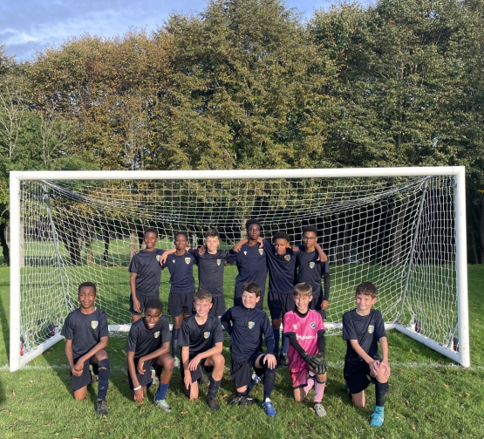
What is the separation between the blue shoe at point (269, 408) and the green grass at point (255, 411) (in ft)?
0.15

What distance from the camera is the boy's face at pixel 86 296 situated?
402 cm

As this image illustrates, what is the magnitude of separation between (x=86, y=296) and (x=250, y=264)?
6.54 feet

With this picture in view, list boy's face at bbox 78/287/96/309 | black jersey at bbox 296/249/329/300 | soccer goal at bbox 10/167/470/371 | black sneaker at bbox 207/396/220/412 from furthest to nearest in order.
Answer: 1. black jersey at bbox 296/249/329/300
2. soccer goal at bbox 10/167/470/371
3. boy's face at bbox 78/287/96/309
4. black sneaker at bbox 207/396/220/412

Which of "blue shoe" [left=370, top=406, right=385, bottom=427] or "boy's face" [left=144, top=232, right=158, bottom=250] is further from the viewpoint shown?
"boy's face" [left=144, top=232, right=158, bottom=250]

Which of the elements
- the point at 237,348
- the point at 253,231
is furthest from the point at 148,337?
the point at 253,231

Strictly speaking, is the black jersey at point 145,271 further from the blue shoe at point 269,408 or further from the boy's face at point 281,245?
the blue shoe at point 269,408

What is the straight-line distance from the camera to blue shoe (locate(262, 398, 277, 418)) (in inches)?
145

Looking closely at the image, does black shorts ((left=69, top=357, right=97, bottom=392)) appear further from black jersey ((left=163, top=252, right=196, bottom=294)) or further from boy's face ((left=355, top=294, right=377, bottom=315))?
boy's face ((left=355, top=294, right=377, bottom=315))

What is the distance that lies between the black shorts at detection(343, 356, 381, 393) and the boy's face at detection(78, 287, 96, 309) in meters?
2.59

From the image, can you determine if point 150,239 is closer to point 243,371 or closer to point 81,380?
point 81,380

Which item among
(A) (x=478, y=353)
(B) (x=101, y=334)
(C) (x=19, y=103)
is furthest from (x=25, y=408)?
(C) (x=19, y=103)

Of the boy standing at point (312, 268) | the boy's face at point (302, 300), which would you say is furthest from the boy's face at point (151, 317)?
the boy standing at point (312, 268)

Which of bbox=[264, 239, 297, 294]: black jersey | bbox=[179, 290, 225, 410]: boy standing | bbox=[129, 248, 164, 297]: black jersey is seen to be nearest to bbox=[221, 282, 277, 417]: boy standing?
bbox=[179, 290, 225, 410]: boy standing

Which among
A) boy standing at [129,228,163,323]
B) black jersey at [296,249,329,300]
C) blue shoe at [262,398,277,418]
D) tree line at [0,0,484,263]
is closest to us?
blue shoe at [262,398,277,418]
